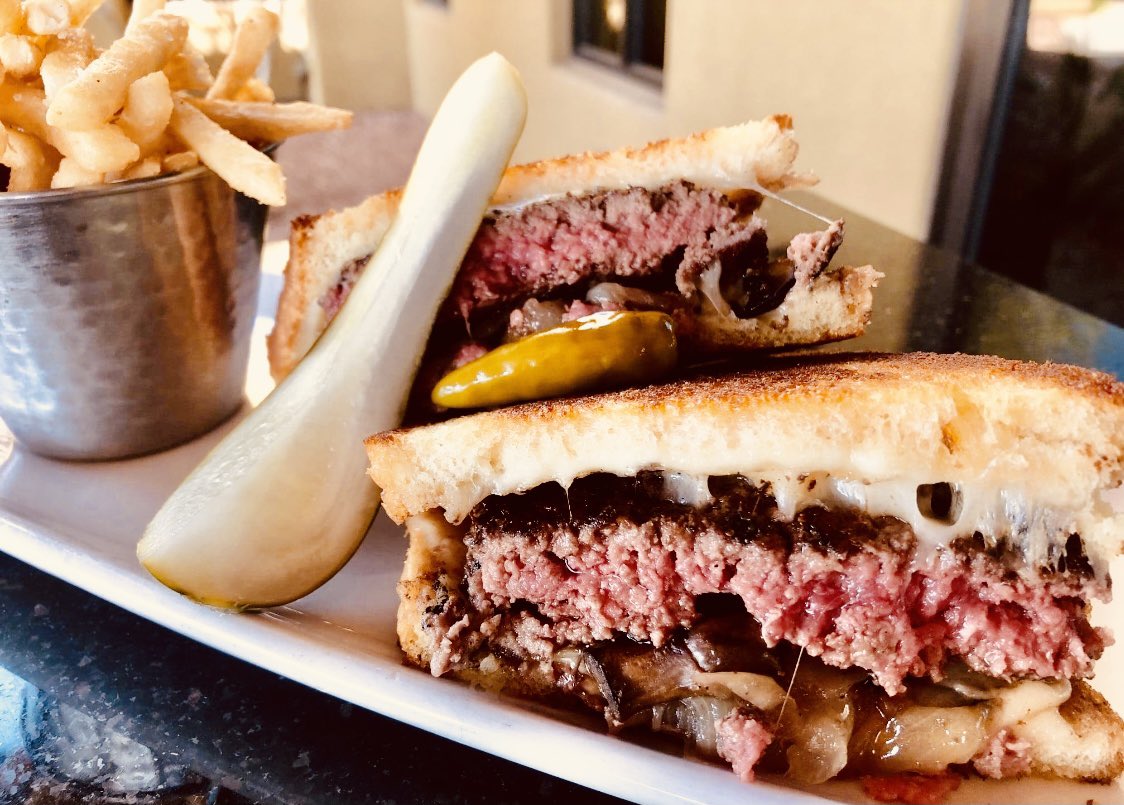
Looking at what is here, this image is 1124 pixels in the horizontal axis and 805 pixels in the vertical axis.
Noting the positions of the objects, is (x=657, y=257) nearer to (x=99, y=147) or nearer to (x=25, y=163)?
(x=99, y=147)

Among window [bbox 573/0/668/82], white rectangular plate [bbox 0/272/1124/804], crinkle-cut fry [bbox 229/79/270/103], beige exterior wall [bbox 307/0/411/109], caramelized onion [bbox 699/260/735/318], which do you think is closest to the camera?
white rectangular plate [bbox 0/272/1124/804]

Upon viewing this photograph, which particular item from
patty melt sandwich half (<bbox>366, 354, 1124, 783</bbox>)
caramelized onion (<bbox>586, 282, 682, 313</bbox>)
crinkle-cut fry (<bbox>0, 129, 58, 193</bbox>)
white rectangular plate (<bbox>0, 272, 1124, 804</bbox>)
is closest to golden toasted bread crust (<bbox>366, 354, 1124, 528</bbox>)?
patty melt sandwich half (<bbox>366, 354, 1124, 783</bbox>)

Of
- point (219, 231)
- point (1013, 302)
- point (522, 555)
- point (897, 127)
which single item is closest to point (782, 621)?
point (522, 555)

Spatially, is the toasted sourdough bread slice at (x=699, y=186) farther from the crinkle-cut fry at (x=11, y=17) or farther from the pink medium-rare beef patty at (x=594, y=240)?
the crinkle-cut fry at (x=11, y=17)

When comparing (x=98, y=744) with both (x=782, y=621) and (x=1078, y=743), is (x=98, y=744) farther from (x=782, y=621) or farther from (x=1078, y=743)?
(x=1078, y=743)

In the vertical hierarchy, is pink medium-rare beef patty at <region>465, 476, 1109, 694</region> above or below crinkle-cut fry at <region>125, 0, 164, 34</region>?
below

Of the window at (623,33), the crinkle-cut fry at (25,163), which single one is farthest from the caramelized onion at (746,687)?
the window at (623,33)

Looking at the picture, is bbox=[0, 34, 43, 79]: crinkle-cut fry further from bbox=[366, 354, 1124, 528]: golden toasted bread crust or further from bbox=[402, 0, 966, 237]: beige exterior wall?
bbox=[402, 0, 966, 237]: beige exterior wall
